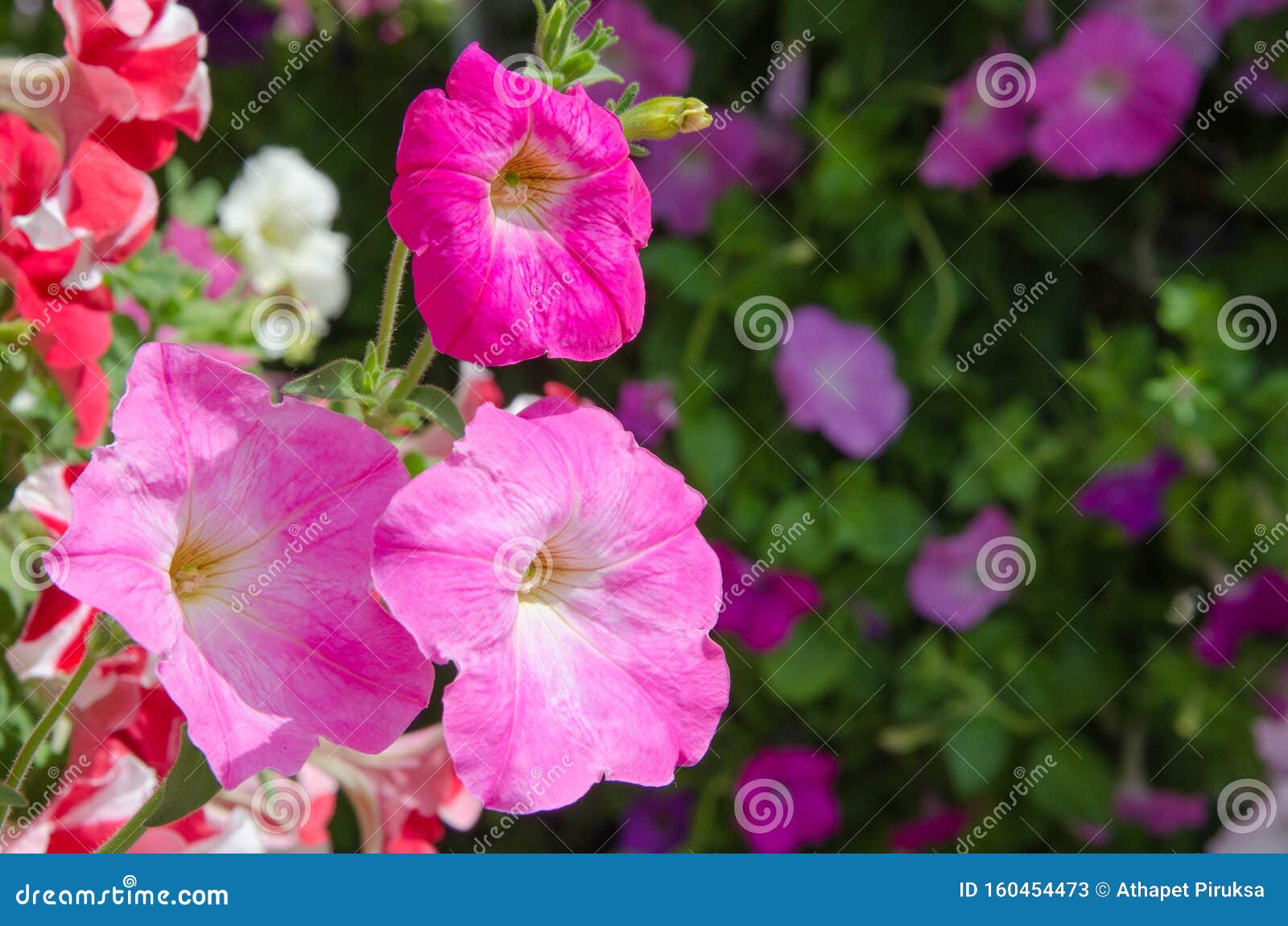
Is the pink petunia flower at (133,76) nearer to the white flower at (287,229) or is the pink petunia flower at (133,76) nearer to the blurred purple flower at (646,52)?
the white flower at (287,229)

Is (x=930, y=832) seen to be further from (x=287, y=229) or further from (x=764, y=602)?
(x=287, y=229)

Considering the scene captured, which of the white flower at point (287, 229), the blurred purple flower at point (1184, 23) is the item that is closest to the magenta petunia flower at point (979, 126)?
the blurred purple flower at point (1184, 23)

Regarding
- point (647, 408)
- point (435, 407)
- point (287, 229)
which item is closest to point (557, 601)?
point (435, 407)

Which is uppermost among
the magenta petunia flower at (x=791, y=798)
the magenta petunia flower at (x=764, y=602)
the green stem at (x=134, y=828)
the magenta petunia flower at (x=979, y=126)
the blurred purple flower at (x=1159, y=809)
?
the magenta petunia flower at (x=979, y=126)

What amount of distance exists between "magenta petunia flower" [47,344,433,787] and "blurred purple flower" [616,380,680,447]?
103 cm

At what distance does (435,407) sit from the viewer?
1.57 ft

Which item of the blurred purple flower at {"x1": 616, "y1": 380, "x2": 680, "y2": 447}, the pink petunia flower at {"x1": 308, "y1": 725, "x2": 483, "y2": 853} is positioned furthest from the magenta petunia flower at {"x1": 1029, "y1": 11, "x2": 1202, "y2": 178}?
the pink petunia flower at {"x1": 308, "y1": 725, "x2": 483, "y2": 853}

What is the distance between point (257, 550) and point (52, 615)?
20 centimetres

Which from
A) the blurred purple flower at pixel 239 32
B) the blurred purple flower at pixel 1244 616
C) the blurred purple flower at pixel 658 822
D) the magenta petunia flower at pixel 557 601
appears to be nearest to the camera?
the magenta petunia flower at pixel 557 601

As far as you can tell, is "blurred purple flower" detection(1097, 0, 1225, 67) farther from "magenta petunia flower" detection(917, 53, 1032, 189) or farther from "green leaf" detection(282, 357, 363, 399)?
"green leaf" detection(282, 357, 363, 399)

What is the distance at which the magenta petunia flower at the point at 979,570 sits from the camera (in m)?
1.44

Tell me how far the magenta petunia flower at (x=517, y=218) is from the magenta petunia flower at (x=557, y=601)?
1.2 inches

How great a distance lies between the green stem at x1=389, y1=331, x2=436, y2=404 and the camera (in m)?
0.46

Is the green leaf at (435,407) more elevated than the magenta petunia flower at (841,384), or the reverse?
the green leaf at (435,407)
